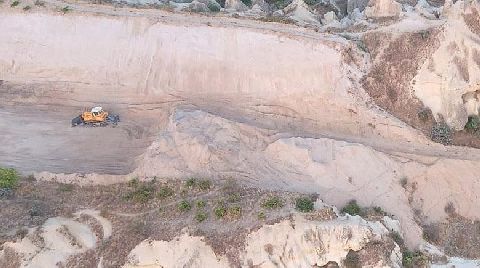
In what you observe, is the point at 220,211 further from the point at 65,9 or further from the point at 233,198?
the point at 65,9

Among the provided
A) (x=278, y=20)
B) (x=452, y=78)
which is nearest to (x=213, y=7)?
(x=278, y=20)

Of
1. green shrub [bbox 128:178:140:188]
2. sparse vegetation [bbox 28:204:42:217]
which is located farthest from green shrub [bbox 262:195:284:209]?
sparse vegetation [bbox 28:204:42:217]

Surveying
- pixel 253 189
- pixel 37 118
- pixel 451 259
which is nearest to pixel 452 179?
pixel 451 259

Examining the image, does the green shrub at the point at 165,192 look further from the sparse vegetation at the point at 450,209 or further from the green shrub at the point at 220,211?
the sparse vegetation at the point at 450,209

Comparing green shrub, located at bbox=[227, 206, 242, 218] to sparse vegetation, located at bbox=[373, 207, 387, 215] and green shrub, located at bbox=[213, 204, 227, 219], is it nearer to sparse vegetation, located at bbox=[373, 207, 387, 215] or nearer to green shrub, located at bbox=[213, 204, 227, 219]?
green shrub, located at bbox=[213, 204, 227, 219]

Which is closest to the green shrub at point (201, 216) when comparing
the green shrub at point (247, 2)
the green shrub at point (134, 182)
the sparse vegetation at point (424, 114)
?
the green shrub at point (134, 182)
